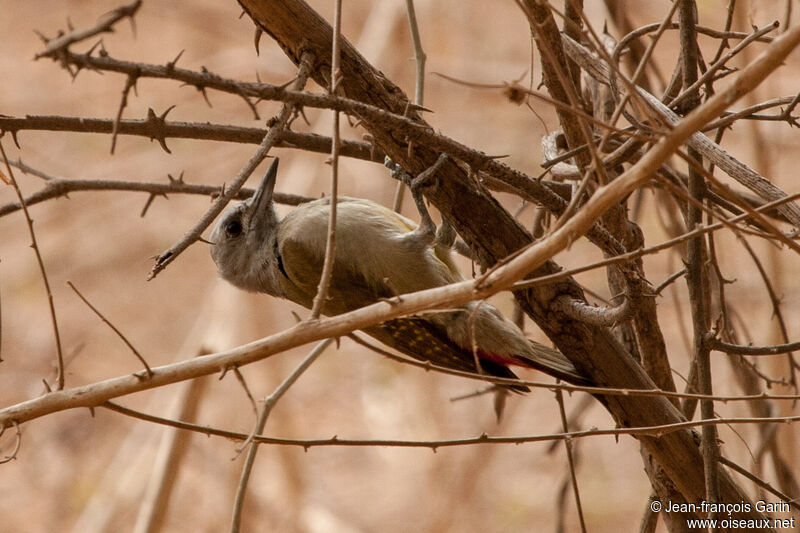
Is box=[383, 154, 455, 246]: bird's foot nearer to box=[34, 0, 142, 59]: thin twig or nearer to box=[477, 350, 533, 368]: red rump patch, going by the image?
box=[477, 350, 533, 368]: red rump patch

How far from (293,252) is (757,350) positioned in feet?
6.59

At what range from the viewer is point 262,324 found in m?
6.30

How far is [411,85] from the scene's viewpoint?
27.1 ft

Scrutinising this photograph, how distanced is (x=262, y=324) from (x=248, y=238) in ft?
7.41

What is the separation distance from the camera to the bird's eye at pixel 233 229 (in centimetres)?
420

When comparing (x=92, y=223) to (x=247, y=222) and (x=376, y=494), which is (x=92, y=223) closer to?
(x=376, y=494)

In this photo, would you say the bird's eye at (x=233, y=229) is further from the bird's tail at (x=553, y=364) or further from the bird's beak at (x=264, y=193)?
the bird's tail at (x=553, y=364)

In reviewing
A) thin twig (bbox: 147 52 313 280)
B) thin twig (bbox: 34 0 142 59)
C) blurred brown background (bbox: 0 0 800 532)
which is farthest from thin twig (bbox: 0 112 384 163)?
Answer: blurred brown background (bbox: 0 0 800 532)

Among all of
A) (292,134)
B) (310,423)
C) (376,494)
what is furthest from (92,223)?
(292,134)

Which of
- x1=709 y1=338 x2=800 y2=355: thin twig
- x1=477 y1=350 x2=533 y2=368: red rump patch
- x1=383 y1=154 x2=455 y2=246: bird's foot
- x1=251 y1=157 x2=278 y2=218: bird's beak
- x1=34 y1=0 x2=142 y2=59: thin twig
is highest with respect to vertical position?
x1=251 y1=157 x2=278 y2=218: bird's beak

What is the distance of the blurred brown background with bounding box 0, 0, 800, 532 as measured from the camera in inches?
274

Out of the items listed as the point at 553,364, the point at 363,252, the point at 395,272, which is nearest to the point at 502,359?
the point at 553,364

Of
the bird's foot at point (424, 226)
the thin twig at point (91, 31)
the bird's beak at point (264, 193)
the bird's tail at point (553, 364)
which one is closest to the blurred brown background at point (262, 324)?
the bird's beak at point (264, 193)

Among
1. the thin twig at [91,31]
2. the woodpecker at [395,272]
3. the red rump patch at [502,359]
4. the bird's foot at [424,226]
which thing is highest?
the bird's foot at [424,226]
